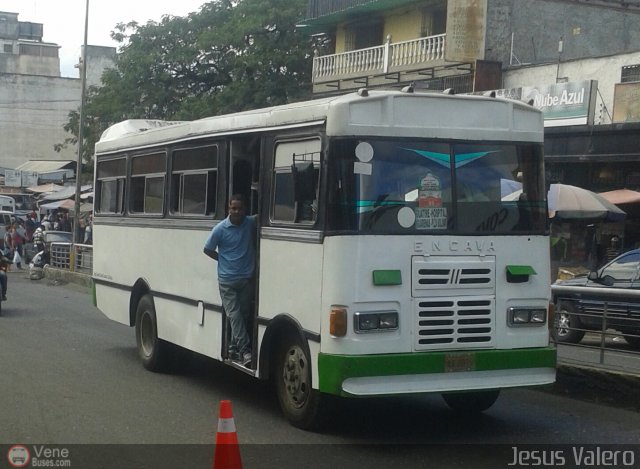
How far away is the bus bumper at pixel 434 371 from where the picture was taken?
24.9 ft

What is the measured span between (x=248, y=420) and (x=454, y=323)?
85.2 inches

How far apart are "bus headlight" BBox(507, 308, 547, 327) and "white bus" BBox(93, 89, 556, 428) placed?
1 centimetres

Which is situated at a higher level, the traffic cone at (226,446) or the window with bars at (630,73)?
the window with bars at (630,73)

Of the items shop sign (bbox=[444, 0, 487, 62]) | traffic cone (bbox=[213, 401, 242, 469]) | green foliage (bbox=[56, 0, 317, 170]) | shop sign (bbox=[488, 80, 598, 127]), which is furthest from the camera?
green foliage (bbox=[56, 0, 317, 170])

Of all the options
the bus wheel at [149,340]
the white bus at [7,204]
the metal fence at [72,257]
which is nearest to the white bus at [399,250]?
the bus wheel at [149,340]

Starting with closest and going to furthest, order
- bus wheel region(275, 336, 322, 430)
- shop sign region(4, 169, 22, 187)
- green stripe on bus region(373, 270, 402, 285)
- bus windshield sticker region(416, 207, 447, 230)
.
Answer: green stripe on bus region(373, 270, 402, 285)
bus windshield sticker region(416, 207, 447, 230)
bus wheel region(275, 336, 322, 430)
shop sign region(4, 169, 22, 187)

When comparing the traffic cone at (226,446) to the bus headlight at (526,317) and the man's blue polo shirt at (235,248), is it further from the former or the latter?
the man's blue polo shirt at (235,248)

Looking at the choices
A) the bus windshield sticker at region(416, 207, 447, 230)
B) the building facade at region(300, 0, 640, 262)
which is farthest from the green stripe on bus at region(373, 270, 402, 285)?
the building facade at region(300, 0, 640, 262)

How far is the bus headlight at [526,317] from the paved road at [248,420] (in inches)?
37.7

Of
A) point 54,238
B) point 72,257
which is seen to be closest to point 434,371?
point 72,257

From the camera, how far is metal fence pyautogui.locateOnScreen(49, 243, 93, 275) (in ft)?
87.0

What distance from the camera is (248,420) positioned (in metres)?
8.89

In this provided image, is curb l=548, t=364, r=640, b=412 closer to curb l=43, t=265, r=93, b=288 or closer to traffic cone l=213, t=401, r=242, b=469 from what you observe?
traffic cone l=213, t=401, r=242, b=469

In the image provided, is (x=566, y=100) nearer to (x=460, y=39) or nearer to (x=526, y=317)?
(x=460, y=39)
